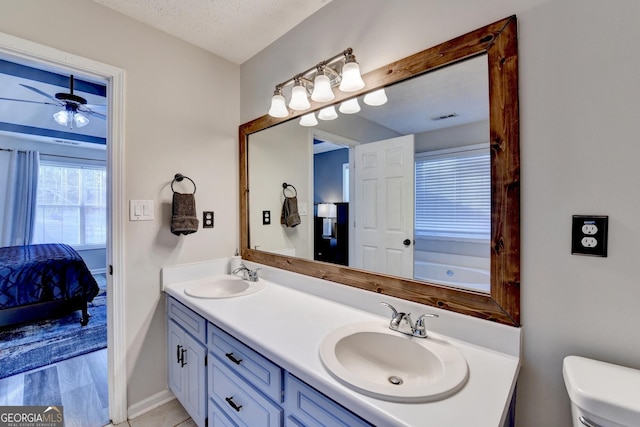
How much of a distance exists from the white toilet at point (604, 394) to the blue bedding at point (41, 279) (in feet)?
12.3

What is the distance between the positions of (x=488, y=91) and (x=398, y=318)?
88cm

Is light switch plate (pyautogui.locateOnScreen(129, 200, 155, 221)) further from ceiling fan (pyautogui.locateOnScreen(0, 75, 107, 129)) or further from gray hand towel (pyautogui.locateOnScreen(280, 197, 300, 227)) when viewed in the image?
ceiling fan (pyautogui.locateOnScreen(0, 75, 107, 129))

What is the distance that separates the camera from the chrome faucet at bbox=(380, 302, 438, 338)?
1.02 meters

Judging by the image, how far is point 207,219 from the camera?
196cm

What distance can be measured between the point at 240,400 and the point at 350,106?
56.4 inches

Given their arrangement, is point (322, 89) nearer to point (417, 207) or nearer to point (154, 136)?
point (417, 207)

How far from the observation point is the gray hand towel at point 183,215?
172 centimetres

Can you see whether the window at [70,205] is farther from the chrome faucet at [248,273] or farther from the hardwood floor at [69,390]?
the chrome faucet at [248,273]

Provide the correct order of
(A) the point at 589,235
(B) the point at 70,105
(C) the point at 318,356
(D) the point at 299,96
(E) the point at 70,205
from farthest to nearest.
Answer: (E) the point at 70,205
(B) the point at 70,105
(D) the point at 299,96
(C) the point at 318,356
(A) the point at 589,235

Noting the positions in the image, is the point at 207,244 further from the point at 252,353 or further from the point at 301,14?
the point at 301,14

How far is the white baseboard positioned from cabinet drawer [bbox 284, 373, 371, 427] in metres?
1.31

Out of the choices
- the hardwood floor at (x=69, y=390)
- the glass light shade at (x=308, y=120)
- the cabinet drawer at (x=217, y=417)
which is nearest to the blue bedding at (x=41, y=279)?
the hardwood floor at (x=69, y=390)

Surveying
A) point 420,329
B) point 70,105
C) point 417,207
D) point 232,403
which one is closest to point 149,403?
point 232,403

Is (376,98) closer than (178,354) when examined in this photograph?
Yes
